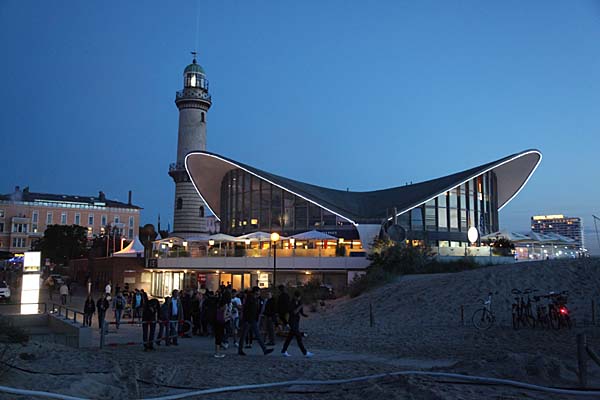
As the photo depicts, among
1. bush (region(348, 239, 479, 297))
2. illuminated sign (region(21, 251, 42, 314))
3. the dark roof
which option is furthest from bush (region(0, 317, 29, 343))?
the dark roof

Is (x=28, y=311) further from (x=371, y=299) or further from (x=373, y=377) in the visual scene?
(x=373, y=377)

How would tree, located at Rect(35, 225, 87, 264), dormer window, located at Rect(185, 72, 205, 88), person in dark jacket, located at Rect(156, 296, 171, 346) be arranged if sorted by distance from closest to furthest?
person in dark jacket, located at Rect(156, 296, 171, 346)
dormer window, located at Rect(185, 72, 205, 88)
tree, located at Rect(35, 225, 87, 264)

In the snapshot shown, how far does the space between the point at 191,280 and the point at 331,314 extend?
53.0 ft

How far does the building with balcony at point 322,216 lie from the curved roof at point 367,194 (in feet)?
0.27

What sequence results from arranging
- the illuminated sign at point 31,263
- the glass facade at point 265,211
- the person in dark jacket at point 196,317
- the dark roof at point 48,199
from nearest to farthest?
the person in dark jacket at point 196,317 → the illuminated sign at point 31,263 → the glass facade at point 265,211 → the dark roof at point 48,199

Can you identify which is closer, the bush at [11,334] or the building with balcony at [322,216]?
the bush at [11,334]

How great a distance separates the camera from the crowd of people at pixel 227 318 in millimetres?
11430

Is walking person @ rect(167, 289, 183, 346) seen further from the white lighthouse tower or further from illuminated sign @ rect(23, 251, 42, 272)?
the white lighthouse tower

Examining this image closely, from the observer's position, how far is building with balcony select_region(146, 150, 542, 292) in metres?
29.3

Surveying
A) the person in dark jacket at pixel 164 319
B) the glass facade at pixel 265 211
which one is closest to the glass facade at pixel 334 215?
the glass facade at pixel 265 211

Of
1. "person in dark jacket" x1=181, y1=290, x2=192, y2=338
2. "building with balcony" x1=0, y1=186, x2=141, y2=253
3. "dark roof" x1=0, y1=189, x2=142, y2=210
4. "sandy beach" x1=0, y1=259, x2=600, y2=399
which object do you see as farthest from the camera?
"dark roof" x1=0, y1=189, x2=142, y2=210

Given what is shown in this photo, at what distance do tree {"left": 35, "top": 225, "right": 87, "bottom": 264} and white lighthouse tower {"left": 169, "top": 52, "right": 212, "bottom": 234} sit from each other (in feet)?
75.7

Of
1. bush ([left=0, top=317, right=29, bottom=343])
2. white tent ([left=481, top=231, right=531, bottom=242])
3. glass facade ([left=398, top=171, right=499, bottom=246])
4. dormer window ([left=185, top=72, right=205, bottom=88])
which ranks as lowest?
bush ([left=0, top=317, right=29, bottom=343])

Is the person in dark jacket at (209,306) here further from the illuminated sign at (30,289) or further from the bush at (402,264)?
the bush at (402,264)
